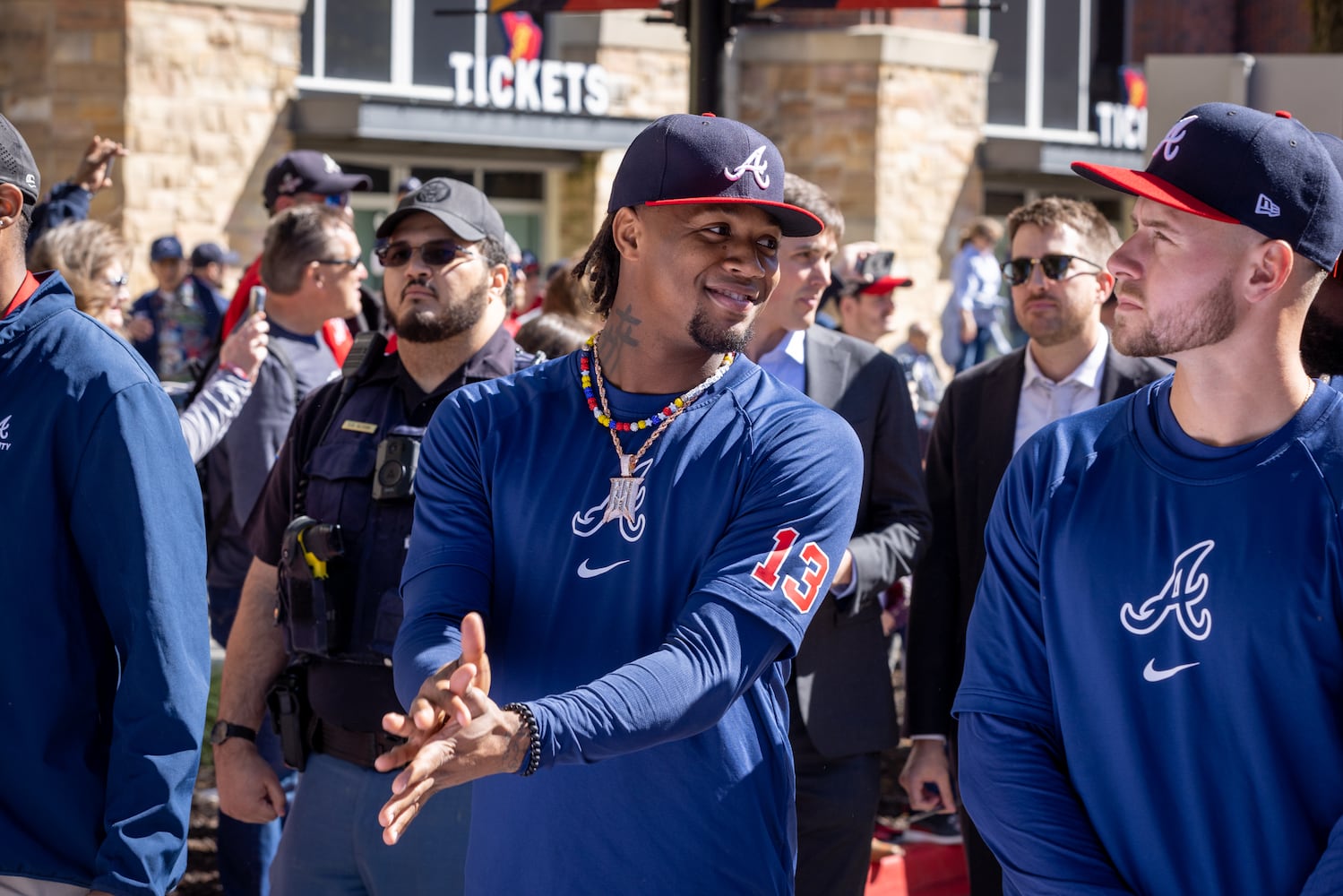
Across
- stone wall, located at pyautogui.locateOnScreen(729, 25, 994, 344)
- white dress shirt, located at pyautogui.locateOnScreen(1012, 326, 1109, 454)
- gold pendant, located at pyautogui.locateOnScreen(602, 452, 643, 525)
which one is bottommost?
gold pendant, located at pyautogui.locateOnScreen(602, 452, 643, 525)

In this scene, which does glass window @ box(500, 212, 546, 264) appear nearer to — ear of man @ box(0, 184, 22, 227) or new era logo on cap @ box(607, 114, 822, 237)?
ear of man @ box(0, 184, 22, 227)

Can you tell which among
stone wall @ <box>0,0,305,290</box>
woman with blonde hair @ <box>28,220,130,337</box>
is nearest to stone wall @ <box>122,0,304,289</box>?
stone wall @ <box>0,0,305,290</box>

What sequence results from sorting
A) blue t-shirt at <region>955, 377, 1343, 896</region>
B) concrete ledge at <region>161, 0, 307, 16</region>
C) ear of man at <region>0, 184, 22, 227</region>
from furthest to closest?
1. concrete ledge at <region>161, 0, 307, 16</region>
2. ear of man at <region>0, 184, 22, 227</region>
3. blue t-shirt at <region>955, 377, 1343, 896</region>

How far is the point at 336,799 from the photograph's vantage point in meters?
3.55

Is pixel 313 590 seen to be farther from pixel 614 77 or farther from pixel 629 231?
pixel 614 77

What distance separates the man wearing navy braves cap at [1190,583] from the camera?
7.52 feet

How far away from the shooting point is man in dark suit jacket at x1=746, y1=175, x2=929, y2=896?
400 cm

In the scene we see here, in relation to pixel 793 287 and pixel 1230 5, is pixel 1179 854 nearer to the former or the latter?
pixel 793 287

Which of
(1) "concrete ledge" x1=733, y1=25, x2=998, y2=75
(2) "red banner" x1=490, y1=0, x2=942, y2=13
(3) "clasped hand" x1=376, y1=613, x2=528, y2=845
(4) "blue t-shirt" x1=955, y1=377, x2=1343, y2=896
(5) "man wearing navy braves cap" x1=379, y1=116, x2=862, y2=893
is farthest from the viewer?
(1) "concrete ledge" x1=733, y1=25, x2=998, y2=75

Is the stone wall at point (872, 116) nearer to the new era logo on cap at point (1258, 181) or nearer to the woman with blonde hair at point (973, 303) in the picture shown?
the woman with blonde hair at point (973, 303)

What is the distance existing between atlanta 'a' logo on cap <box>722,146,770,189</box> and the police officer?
1.20 metres

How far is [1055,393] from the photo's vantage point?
4375mm

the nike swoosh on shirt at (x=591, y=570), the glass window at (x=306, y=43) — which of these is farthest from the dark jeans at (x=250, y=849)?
the glass window at (x=306, y=43)

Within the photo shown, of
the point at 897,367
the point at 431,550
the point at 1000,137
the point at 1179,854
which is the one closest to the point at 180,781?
the point at 431,550
